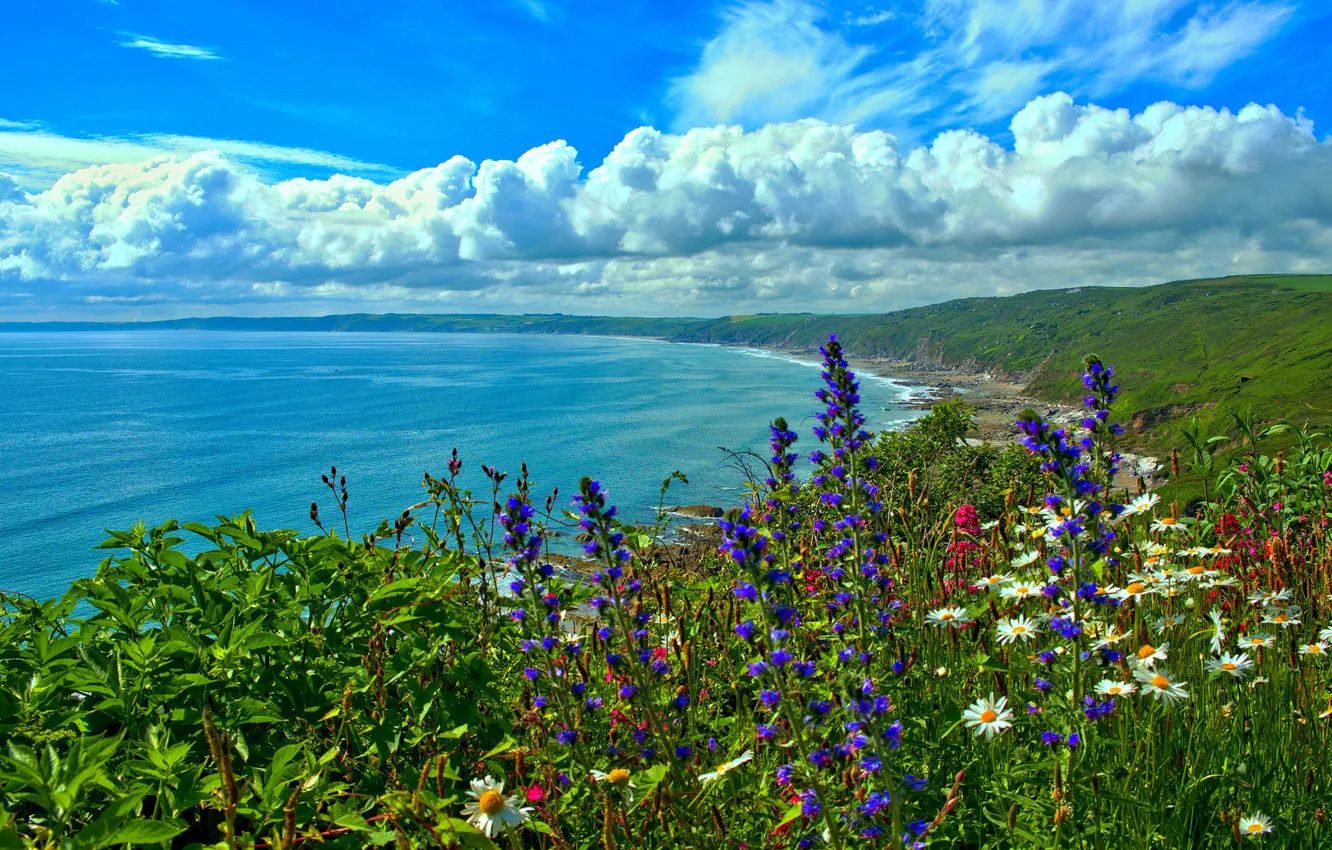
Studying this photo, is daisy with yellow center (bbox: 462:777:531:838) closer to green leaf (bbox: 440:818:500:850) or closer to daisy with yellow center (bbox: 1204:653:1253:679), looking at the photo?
green leaf (bbox: 440:818:500:850)

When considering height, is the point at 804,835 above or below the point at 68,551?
above

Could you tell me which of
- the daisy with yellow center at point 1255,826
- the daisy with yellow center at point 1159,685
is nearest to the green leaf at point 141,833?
the daisy with yellow center at point 1159,685

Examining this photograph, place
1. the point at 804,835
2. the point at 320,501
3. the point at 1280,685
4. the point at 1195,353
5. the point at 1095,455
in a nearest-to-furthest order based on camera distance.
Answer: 1. the point at 804,835
2. the point at 1095,455
3. the point at 1280,685
4. the point at 320,501
5. the point at 1195,353

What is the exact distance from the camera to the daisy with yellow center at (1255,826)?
3.04 meters

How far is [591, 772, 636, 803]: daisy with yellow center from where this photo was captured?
112 inches

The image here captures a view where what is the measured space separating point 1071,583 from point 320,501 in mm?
74585

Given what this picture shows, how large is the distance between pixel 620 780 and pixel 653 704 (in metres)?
0.53

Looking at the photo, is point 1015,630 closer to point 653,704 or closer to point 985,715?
point 985,715

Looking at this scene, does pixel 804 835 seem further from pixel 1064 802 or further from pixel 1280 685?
pixel 1280 685

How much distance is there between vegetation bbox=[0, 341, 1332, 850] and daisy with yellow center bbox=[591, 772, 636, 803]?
0.05 ft

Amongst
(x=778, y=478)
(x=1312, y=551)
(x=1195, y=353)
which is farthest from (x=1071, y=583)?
(x=1195, y=353)

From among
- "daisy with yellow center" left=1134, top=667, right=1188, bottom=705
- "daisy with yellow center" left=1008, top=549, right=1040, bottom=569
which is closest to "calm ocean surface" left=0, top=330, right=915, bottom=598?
"daisy with yellow center" left=1008, top=549, right=1040, bottom=569

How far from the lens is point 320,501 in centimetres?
6875

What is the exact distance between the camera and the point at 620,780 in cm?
288
